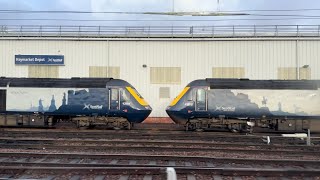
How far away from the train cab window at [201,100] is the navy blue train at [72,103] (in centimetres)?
307

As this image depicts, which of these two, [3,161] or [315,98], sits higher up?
[315,98]

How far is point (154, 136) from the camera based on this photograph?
17938mm

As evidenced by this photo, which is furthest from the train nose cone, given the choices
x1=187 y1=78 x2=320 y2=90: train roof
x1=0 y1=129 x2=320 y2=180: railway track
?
x1=0 y1=129 x2=320 y2=180: railway track

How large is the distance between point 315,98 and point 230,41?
10.6 metres

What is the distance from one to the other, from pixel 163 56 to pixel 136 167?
21.6m

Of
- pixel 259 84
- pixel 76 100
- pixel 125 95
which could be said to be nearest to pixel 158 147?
pixel 125 95

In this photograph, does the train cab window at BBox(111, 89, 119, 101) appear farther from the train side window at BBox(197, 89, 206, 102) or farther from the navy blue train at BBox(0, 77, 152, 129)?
the train side window at BBox(197, 89, 206, 102)

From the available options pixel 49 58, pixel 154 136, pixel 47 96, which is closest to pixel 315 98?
pixel 154 136

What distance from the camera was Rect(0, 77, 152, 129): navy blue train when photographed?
21.4 meters

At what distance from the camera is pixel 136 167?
920 cm

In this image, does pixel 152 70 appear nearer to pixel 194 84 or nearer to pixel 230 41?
pixel 230 41

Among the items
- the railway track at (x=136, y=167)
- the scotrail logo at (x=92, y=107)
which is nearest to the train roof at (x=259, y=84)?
the scotrail logo at (x=92, y=107)

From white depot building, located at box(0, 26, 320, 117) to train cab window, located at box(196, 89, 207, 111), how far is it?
29.6 ft

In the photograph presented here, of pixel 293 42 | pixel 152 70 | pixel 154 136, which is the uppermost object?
pixel 293 42
